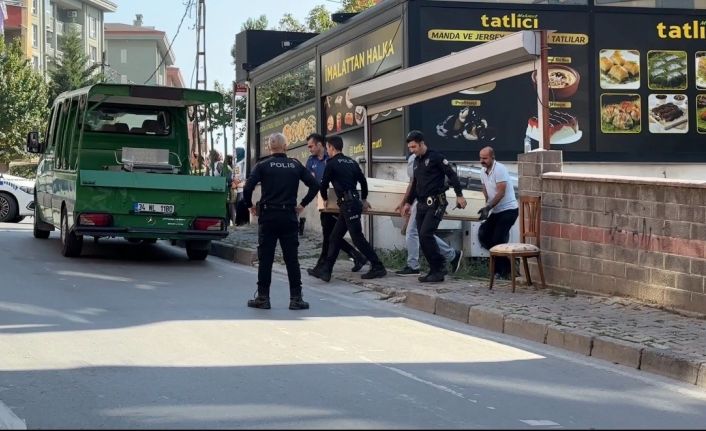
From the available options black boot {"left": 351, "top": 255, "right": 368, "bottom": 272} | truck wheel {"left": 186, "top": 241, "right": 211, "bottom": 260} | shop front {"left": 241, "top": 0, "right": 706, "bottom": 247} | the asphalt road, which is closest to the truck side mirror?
truck wheel {"left": 186, "top": 241, "right": 211, "bottom": 260}

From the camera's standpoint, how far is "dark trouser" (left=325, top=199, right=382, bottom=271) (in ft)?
43.9

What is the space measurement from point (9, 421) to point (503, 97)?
14642 mm

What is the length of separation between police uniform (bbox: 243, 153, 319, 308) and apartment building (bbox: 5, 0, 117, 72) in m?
62.2

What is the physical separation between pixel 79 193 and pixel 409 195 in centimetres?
502

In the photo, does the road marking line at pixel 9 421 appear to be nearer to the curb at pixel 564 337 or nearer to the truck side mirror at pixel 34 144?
the curb at pixel 564 337

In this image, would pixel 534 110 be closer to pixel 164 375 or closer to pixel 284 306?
pixel 284 306

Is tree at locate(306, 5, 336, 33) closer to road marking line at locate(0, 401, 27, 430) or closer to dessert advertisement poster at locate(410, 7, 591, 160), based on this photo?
dessert advertisement poster at locate(410, 7, 591, 160)

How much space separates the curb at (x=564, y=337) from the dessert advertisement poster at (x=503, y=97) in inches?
278

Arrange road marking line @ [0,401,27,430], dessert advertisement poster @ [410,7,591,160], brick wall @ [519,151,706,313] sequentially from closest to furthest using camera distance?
road marking line @ [0,401,27,430], brick wall @ [519,151,706,313], dessert advertisement poster @ [410,7,591,160]

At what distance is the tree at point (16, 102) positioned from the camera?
53.1m

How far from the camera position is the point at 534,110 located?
19672mm

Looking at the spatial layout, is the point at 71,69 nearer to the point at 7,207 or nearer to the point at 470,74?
the point at 7,207

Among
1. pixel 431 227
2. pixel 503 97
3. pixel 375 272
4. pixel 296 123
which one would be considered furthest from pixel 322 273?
pixel 296 123

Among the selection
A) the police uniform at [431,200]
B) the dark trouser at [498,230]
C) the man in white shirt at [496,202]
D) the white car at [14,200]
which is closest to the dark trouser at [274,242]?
the police uniform at [431,200]
